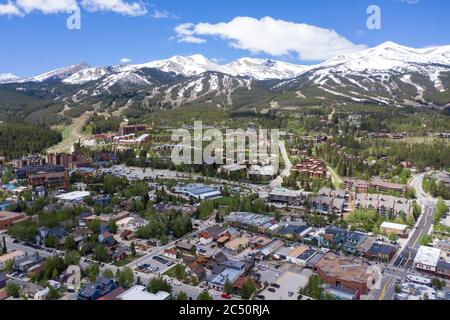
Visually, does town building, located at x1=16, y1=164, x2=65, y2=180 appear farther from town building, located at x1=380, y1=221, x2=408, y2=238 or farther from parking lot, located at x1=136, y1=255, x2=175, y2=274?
town building, located at x1=380, y1=221, x2=408, y2=238

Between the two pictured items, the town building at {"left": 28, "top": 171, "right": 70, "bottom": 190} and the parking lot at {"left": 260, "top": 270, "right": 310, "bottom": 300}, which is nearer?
the parking lot at {"left": 260, "top": 270, "right": 310, "bottom": 300}

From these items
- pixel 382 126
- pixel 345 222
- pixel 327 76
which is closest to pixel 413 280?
pixel 345 222

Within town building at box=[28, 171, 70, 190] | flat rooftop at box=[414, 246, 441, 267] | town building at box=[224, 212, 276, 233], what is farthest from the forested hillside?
flat rooftop at box=[414, 246, 441, 267]

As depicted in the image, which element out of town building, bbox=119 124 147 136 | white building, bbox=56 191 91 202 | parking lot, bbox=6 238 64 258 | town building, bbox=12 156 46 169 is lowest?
parking lot, bbox=6 238 64 258

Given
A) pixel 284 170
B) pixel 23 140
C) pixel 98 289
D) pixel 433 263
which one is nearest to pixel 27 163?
pixel 23 140

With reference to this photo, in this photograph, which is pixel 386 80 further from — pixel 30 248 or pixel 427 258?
pixel 30 248

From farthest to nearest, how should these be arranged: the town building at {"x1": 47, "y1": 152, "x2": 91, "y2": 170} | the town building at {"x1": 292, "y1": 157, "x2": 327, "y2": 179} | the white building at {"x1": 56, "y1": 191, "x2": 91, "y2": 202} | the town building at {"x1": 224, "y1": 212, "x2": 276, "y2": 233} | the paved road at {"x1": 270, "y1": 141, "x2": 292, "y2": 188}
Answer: the town building at {"x1": 47, "y1": 152, "x2": 91, "y2": 170}, the town building at {"x1": 292, "y1": 157, "x2": 327, "y2": 179}, the paved road at {"x1": 270, "y1": 141, "x2": 292, "y2": 188}, the white building at {"x1": 56, "y1": 191, "x2": 91, "y2": 202}, the town building at {"x1": 224, "y1": 212, "x2": 276, "y2": 233}

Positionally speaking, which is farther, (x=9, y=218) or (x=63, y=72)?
(x=63, y=72)

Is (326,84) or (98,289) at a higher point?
(326,84)

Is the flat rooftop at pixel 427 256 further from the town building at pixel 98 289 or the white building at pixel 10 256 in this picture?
the white building at pixel 10 256

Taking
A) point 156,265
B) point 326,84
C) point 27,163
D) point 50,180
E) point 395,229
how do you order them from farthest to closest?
point 326,84 → point 27,163 → point 50,180 → point 395,229 → point 156,265
